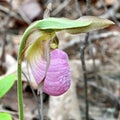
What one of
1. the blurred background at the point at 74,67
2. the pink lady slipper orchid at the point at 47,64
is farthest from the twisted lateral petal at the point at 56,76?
the blurred background at the point at 74,67

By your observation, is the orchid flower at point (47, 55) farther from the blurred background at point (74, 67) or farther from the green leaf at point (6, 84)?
the blurred background at point (74, 67)

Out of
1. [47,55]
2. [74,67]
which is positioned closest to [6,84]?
[47,55]

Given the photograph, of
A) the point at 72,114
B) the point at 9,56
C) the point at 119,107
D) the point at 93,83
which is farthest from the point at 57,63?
the point at 9,56

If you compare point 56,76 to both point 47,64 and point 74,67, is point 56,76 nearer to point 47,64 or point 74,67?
point 47,64

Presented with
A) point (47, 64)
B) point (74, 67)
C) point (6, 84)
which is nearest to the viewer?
point (47, 64)

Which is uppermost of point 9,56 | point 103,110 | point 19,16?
point 19,16

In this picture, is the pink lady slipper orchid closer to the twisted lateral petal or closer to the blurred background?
the twisted lateral petal

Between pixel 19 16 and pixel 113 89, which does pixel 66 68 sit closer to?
pixel 113 89
